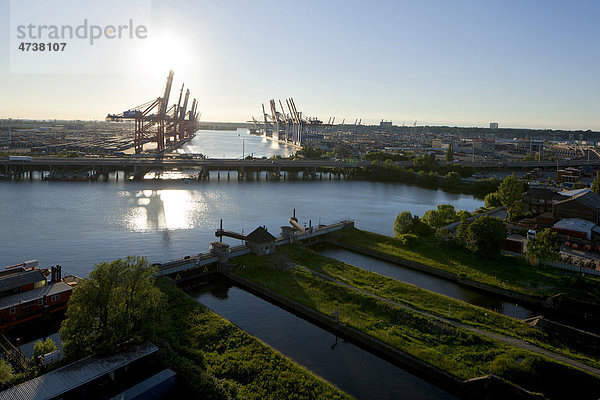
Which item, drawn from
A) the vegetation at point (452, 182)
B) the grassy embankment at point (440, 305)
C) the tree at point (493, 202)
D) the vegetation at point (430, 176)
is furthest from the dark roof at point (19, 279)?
the vegetation at point (452, 182)

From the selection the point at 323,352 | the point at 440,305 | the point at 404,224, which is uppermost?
the point at 404,224

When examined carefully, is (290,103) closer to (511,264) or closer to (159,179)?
(159,179)

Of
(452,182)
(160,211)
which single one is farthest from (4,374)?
(452,182)

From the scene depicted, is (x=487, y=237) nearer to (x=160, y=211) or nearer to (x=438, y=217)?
(x=438, y=217)

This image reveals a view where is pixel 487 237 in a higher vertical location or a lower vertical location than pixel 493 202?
lower

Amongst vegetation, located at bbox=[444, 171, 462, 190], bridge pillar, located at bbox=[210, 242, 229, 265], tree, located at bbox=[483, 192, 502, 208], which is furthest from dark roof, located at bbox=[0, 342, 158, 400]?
vegetation, located at bbox=[444, 171, 462, 190]

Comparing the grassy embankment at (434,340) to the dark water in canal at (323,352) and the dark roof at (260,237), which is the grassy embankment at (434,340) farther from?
the dark roof at (260,237)

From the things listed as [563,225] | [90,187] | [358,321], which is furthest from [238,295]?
[90,187]

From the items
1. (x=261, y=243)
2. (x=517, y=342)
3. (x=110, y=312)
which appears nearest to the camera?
(x=110, y=312)
